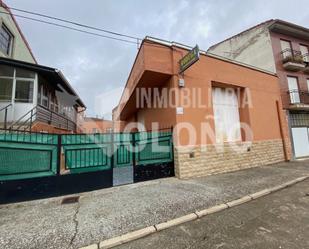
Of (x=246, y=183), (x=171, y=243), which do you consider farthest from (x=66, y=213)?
(x=246, y=183)

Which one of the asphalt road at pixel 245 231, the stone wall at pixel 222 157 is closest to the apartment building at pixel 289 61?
the stone wall at pixel 222 157

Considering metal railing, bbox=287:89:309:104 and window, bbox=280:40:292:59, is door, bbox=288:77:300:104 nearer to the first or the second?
metal railing, bbox=287:89:309:104

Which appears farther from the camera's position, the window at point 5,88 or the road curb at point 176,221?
the window at point 5,88

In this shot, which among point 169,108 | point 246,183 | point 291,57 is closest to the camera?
point 246,183

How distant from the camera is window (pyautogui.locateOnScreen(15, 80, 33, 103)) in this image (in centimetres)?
988

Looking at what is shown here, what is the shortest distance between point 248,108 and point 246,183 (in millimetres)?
4589

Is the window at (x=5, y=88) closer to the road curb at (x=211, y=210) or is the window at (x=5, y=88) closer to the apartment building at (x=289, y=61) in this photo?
the road curb at (x=211, y=210)

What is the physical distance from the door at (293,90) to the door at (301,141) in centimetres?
207

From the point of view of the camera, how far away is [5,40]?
36.9 ft

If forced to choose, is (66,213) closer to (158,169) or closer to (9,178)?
(9,178)

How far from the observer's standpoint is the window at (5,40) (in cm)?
1079

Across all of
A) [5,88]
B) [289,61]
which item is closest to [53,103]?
[5,88]

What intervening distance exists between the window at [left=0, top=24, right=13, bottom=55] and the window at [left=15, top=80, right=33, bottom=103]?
114 inches

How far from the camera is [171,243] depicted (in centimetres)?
293
